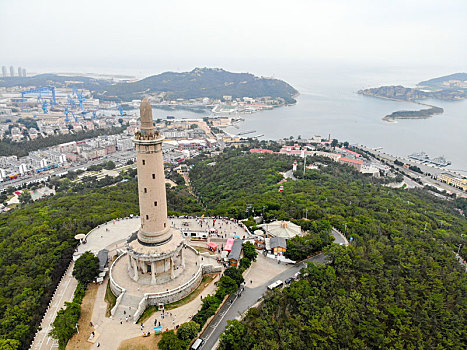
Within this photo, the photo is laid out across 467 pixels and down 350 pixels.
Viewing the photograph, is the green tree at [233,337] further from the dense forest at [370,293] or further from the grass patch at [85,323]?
the grass patch at [85,323]

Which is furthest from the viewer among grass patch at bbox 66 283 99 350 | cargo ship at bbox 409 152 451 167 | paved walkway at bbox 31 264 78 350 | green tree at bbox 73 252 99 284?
cargo ship at bbox 409 152 451 167

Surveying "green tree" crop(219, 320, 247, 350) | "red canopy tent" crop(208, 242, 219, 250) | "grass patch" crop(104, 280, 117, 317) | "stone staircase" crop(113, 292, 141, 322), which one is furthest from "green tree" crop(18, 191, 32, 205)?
"green tree" crop(219, 320, 247, 350)

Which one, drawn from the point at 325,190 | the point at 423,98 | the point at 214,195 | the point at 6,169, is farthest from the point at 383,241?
the point at 423,98

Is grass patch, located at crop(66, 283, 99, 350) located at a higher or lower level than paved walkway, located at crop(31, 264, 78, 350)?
higher

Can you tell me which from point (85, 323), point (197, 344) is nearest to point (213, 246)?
point (197, 344)

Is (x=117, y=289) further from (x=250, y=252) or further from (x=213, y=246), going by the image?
(x=250, y=252)

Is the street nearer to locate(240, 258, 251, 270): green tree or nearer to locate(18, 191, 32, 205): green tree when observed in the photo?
locate(240, 258, 251, 270): green tree
